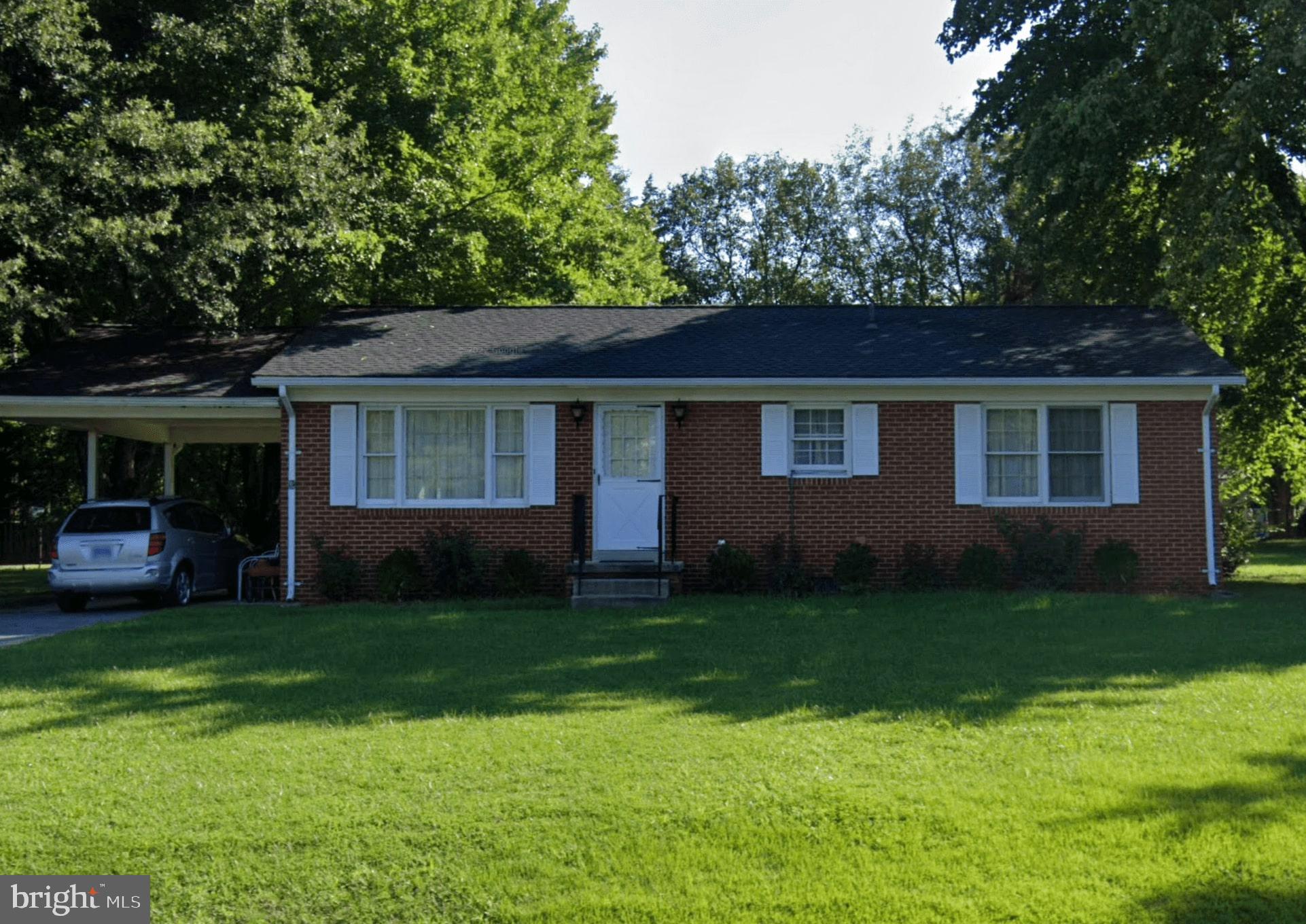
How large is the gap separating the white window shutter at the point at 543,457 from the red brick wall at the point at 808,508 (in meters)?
0.10

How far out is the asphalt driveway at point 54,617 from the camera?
13391mm

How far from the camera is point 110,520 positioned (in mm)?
16016

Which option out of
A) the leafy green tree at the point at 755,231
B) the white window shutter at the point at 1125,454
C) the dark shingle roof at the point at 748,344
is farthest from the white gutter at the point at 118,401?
the leafy green tree at the point at 755,231

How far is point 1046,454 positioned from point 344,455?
9.29 meters

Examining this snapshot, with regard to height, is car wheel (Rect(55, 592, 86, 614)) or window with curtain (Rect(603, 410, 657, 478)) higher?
window with curtain (Rect(603, 410, 657, 478))

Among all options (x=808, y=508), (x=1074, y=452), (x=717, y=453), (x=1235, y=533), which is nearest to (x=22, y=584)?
(x=717, y=453)

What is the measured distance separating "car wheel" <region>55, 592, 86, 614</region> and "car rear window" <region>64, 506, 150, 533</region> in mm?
893

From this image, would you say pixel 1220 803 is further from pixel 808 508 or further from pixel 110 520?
pixel 110 520

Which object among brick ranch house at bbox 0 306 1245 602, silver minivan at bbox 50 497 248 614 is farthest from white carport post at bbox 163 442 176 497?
brick ranch house at bbox 0 306 1245 602

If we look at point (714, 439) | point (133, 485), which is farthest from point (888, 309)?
point (133, 485)

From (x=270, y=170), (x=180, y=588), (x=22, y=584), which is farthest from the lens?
(x=22, y=584)

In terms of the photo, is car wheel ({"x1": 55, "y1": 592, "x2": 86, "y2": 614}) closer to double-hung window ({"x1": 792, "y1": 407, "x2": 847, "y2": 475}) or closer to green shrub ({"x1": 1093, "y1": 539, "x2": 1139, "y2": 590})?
double-hung window ({"x1": 792, "y1": 407, "x2": 847, "y2": 475})

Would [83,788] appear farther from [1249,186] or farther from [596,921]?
[1249,186]

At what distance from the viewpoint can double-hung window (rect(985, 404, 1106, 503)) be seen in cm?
1620
